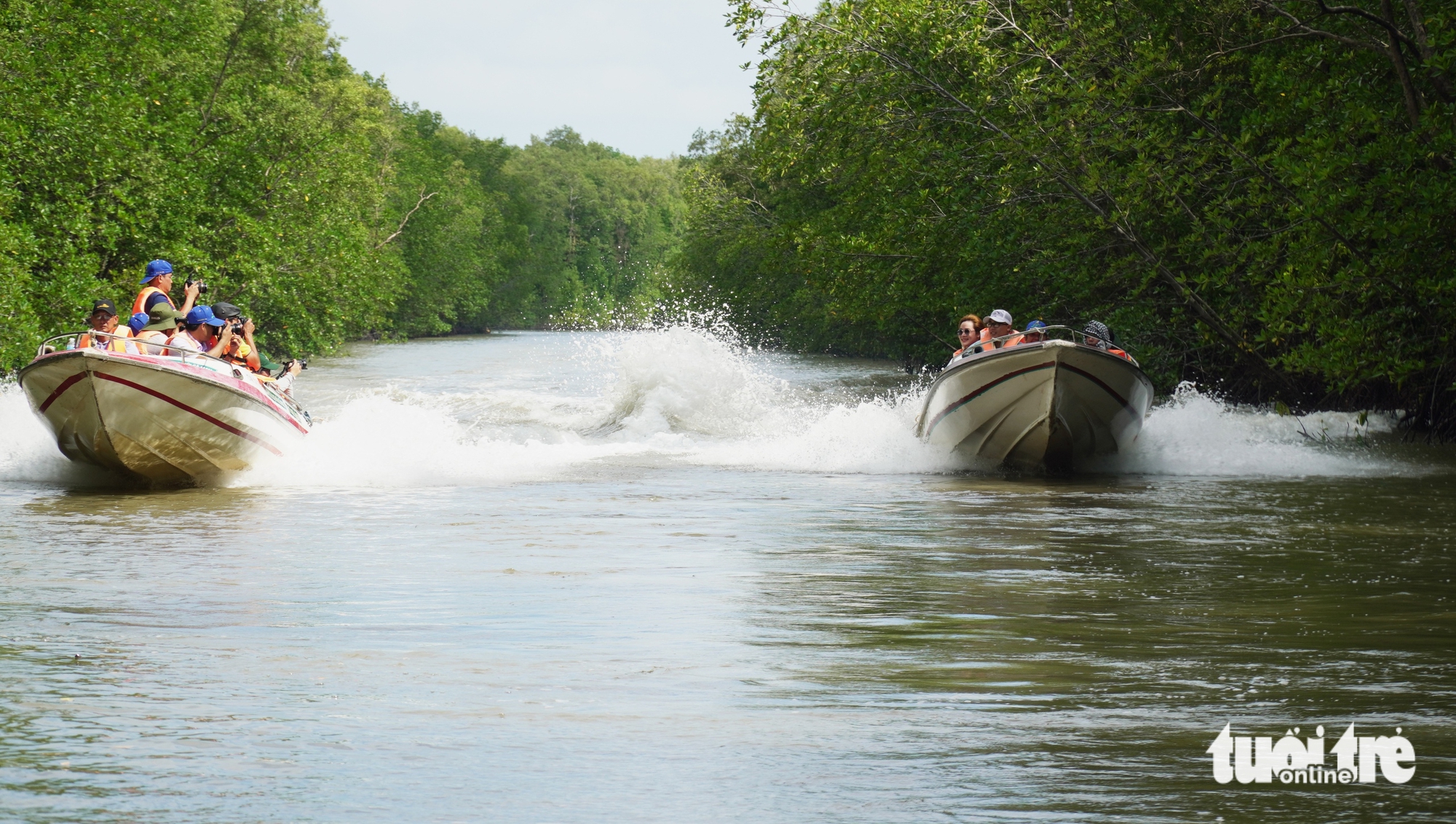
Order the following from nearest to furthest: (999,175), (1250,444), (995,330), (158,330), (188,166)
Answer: (158,330)
(995,330)
(1250,444)
(999,175)
(188,166)

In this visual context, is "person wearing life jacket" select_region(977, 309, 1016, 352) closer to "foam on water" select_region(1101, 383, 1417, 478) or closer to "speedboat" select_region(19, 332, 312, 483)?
"foam on water" select_region(1101, 383, 1417, 478)

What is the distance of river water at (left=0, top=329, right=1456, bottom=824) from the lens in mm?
4254

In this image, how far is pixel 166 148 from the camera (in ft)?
94.6

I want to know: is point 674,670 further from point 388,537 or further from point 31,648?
point 388,537

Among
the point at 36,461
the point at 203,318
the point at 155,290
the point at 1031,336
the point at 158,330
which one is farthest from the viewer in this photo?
the point at 1031,336

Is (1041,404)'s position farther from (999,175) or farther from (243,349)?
(243,349)

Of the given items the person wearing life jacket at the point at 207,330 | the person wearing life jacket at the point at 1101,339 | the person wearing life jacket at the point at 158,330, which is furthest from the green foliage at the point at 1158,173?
the person wearing life jacket at the point at 158,330

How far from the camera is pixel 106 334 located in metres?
12.0

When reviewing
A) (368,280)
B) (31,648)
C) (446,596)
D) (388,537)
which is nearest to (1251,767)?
(446,596)

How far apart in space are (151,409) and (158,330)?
0.87 meters

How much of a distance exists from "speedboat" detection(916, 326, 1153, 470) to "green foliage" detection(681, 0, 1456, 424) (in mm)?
1616

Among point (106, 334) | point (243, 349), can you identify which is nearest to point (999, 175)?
point (243, 349)

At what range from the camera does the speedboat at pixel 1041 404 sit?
46.3 feet

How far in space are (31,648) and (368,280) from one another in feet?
116
